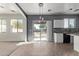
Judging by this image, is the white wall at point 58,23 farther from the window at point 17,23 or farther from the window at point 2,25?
the window at point 2,25

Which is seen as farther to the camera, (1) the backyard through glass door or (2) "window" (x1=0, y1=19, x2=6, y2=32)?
(2) "window" (x1=0, y1=19, x2=6, y2=32)

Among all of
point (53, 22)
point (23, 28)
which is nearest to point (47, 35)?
point (53, 22)

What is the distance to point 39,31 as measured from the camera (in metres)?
12.7

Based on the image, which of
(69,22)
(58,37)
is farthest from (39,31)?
(69,22)

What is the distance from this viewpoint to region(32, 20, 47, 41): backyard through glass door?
12513 millimetres

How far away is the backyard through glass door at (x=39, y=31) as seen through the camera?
41.1ft

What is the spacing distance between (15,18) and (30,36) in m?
2.12

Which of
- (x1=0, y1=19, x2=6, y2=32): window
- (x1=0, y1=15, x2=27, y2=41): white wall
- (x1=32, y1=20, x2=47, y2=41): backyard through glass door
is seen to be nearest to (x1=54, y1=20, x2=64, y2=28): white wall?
(x1=32, y1=20, x2=47, y2=41): backyard through glass door

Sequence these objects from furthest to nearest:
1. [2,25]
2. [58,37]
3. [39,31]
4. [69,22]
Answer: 1. [2,25]
2. [39,31]
3. [69,22]
4. [58,37]

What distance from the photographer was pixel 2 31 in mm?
12781

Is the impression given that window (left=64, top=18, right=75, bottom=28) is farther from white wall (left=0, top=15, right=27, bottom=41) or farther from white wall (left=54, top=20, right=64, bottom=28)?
white wall (left=0, top=15, right=27, bottom=41)

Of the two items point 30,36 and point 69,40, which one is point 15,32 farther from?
point 69,40

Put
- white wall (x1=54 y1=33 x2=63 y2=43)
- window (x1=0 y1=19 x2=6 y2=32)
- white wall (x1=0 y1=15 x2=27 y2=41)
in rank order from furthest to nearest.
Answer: window (x1=0 y1=19 x2=6 y2=32) → white wall (x1=0 y1=15 x2=27 y2=41) → white wall (x1=54 y1=33 x2=63 y2=43)

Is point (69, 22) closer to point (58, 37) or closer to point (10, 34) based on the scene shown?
point (58, 37)
